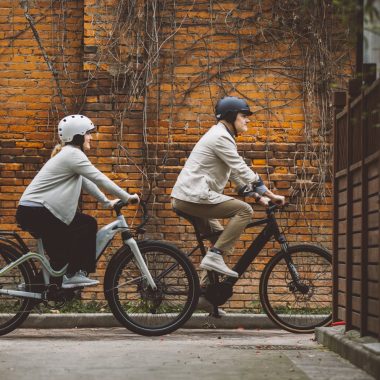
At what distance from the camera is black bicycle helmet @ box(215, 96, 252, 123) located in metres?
8.94

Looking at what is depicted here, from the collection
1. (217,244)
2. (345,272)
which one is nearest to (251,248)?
(217,244)

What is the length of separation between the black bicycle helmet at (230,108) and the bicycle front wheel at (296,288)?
127cm

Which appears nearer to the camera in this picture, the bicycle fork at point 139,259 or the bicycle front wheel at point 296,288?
the bicycle fork at point 139,259

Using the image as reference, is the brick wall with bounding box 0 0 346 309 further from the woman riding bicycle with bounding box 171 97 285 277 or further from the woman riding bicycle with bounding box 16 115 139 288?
the woman riding bicycle with bounding box 16 115 139 288

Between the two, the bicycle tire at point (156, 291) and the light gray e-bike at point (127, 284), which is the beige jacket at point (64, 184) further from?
the bicycle tire at point (156, 291)

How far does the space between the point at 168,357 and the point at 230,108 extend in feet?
9.34

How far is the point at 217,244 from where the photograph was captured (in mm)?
8602

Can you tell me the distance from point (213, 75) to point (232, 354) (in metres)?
4.65

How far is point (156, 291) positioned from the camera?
8500 mm

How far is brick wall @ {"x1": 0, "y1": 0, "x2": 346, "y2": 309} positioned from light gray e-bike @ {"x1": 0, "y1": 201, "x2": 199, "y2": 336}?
7.88 feet

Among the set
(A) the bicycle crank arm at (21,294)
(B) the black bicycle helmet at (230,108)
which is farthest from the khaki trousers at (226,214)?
(A) the bicycle crank arm at (21,294)

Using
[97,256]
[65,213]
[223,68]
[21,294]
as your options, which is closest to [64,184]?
[65,213]

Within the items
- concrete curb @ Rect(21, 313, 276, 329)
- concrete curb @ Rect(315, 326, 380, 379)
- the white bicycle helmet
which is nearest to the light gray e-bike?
the white bicycle helmet

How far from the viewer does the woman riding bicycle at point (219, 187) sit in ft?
28.3
